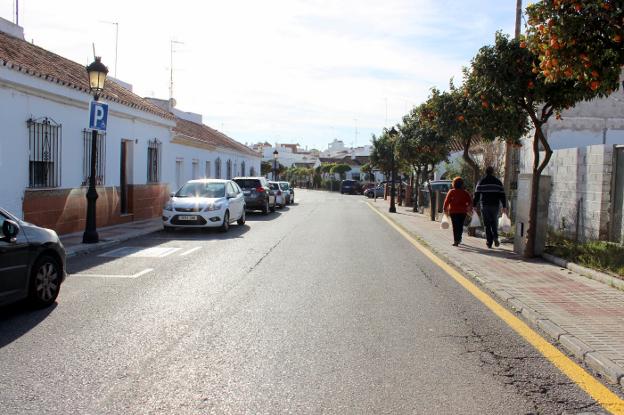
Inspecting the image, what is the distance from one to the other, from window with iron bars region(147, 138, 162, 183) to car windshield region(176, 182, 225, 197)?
4.02m

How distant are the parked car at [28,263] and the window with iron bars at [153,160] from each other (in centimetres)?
1476

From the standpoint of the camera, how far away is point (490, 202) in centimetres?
1306

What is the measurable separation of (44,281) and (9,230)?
0.93 meters

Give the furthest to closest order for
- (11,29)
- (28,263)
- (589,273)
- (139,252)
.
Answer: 1. (11,29)
2. (139,252)
3. (589,273)
4. (28,263)

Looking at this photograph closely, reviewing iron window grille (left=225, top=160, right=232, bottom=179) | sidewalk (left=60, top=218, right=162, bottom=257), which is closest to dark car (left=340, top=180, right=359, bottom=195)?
iron window grille (left=225, top=160, right=232, bottom=179)

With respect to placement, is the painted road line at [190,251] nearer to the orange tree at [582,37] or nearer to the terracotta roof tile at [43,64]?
the terracotta roof tile at [43,64]

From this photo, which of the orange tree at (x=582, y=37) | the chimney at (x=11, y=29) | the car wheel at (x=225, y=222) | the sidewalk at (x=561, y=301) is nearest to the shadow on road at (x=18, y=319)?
the sidewalk at (x=561, y=301)

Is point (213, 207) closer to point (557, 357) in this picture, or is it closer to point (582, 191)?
point (582, 191)

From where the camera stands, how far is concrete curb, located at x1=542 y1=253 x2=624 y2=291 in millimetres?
8125

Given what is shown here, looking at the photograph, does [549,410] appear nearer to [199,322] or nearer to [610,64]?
[199,322]

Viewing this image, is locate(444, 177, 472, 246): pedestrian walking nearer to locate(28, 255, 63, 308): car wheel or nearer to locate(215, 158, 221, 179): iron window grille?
locate(28, 255, 63, 308): car wheel

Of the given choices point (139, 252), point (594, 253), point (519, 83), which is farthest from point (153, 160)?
point (594, 253)

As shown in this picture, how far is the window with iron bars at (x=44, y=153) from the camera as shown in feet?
44.3

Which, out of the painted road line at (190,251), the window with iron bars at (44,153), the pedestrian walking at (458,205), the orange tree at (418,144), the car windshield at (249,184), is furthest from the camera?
the orange tree at (418,144)
